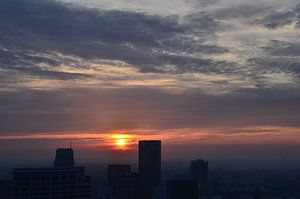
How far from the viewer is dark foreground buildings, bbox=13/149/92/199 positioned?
8588 cm

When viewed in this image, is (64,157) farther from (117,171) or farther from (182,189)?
(182,189)

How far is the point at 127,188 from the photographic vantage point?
151m

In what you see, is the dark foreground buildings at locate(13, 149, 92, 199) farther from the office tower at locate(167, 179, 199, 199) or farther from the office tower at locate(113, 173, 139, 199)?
the office tower at locate(113, 173, 139, 199)

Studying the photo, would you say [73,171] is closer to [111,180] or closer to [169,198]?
[169,198]

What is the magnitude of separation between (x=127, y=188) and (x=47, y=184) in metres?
65.0

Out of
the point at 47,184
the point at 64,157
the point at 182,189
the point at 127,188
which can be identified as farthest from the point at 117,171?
the point at 47,184

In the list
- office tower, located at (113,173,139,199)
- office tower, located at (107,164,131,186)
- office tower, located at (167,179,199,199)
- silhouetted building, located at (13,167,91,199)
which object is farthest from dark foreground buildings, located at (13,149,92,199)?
office tower, located at (107,164,131,186)

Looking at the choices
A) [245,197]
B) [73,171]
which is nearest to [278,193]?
[245,197]

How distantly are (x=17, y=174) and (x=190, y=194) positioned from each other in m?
68.2

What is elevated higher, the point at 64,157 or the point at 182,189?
the point at 64,157

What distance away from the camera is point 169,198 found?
146m

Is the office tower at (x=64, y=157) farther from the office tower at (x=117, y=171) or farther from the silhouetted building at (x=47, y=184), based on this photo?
the silhouetted building at (x=47, y=184)

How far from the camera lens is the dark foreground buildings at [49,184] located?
85875 mm

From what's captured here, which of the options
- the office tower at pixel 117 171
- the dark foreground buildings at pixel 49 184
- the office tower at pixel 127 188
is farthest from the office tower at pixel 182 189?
the dark foreground buildings at pixel 49 184
